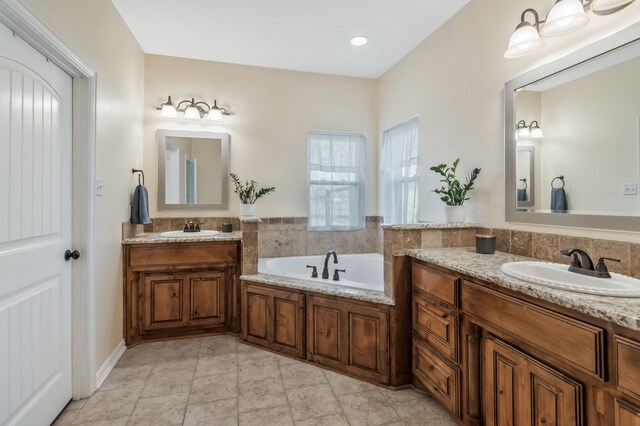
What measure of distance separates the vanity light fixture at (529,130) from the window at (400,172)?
1.16 m

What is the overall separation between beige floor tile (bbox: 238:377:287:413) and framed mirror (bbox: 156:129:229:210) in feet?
6.06

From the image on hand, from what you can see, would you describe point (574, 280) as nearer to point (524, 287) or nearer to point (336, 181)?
point (524, 287)

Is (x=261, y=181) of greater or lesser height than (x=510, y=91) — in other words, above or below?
below

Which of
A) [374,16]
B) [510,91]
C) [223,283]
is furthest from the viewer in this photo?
[223,283]

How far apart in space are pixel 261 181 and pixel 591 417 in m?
3.01

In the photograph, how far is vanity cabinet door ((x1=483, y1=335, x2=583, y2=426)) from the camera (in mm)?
1081

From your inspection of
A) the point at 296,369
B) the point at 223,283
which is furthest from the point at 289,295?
the point at 223,283

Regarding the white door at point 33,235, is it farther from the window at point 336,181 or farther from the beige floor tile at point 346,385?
the window at point 336,181

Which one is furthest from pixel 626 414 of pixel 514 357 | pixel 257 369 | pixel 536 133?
pixel 257 369

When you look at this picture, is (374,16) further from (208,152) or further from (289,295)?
(289,295)

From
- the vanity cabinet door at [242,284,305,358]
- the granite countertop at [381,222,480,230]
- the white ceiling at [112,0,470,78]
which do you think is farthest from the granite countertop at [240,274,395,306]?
the white ceiling at [112,0,470,78]

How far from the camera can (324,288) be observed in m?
2.22

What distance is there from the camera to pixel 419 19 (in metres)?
2.50

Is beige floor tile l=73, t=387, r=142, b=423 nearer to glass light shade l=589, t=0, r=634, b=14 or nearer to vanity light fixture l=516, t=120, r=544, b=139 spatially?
vanity light fixture l=516, t=120, r=544, b=139
